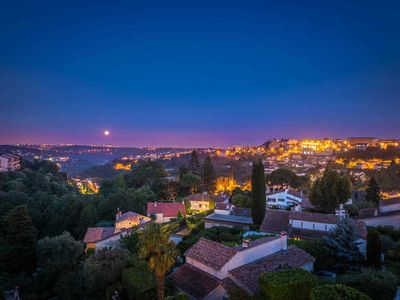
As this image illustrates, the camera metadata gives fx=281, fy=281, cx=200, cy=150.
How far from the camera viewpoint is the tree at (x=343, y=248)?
18.5 m

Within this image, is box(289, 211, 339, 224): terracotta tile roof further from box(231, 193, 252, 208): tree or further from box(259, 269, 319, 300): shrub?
box(259, 269, 319, 300): shrub

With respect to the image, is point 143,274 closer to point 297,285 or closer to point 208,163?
point 297,285

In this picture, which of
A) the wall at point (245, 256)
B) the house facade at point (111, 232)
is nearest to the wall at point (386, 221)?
the wall at point (245, 256)

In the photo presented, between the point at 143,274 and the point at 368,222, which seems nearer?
the point at 143,274

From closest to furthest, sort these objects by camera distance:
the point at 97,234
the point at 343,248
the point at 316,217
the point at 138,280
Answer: the point at 138,280 → the point at 343,248 → the point at 316,217 → the point at 97,234

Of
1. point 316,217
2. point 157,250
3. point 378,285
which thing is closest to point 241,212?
point 316,217

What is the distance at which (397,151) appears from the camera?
99062 mm

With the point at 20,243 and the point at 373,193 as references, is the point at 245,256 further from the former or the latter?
the point at 373,193

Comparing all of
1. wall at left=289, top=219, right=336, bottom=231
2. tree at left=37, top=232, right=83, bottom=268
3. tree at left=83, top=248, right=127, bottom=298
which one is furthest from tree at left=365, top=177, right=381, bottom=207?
tree at left=37, top=232, right=83, bottom=268

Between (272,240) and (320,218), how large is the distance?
428 inches

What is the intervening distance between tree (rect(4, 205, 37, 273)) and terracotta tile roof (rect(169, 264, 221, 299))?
82.4ft

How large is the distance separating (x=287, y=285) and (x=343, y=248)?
831cm

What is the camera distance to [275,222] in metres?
28.0

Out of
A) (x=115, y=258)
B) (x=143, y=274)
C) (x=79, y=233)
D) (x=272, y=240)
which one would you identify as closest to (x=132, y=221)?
(x=79, y=233)
